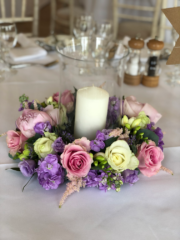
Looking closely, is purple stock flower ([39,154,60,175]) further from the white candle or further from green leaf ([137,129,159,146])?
green leaf ([137,129,159,146])

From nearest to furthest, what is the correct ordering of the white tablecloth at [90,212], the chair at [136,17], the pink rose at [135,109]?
the white tablecloth at [90,212] < the pink rose at [135,109] < the chair at [136,17]

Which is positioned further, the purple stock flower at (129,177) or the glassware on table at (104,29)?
the glassware on table at (104,29)

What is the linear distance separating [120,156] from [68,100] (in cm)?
19

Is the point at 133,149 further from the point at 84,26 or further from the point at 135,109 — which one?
the point at 84,26

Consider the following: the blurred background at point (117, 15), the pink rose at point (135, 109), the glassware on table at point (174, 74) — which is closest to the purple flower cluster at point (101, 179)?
the pink rose at point (135, 109)

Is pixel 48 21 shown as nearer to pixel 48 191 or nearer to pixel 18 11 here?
pixel 18 11

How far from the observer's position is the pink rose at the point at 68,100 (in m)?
0.70

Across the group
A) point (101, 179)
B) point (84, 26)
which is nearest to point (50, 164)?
point (101, 179)

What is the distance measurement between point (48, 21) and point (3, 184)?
4658 mm

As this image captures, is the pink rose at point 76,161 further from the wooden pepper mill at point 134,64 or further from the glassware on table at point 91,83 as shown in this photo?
the wooden pepper mill at point 134,64

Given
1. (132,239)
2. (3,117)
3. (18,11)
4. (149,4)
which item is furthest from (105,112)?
(18,11)

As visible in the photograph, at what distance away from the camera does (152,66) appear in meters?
1.24

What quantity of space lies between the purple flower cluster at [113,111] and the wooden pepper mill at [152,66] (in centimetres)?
57

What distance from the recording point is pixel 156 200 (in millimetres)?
674
